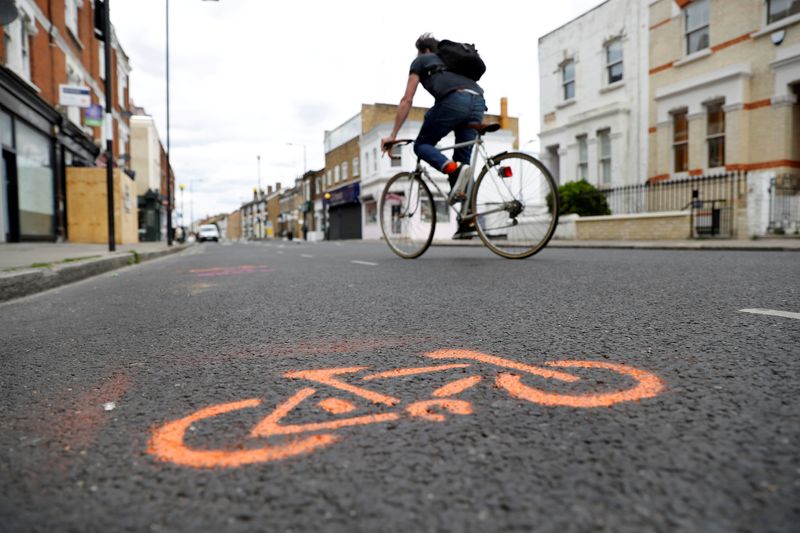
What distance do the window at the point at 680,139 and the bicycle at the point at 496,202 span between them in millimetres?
12949

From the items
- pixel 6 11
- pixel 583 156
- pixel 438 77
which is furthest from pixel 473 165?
pixel 583 156

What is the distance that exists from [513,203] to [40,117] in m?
15.4

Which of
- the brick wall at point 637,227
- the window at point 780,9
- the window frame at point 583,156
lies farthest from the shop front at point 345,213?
the window at point 780,9

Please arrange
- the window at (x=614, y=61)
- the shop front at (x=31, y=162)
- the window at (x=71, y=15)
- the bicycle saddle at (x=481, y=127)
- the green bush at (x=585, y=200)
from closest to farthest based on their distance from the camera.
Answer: the bicycle saddle at (x=481, y=127), the shop front at (x=31, y=162), the green bush at (x=585, y=200), the window at (x=71, y=15), the window at (x=614, y=61)

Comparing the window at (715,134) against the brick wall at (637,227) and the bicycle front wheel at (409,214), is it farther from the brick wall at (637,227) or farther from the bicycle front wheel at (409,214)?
the bicycle front wheel at (409,214)

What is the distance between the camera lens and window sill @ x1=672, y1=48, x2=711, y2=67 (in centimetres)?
1619

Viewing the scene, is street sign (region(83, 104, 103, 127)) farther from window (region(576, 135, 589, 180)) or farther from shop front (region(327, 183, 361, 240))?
shop front (region(327, 183, 361, 240))

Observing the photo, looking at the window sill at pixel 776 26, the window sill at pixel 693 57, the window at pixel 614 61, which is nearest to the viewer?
the window sill at pixel 776 26

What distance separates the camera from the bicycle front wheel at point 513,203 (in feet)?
17.5

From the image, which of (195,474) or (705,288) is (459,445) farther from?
(705,288)

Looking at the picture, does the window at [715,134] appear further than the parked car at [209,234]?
No

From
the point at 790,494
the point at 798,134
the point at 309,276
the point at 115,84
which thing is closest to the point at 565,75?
the point at 798,134

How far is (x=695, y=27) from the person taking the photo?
16.7 meters

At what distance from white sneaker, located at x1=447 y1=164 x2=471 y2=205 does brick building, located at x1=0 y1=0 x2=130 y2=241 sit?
12.2 meters
